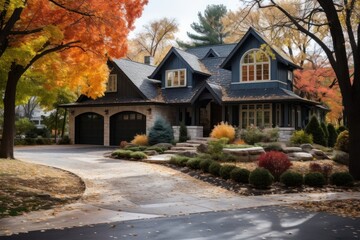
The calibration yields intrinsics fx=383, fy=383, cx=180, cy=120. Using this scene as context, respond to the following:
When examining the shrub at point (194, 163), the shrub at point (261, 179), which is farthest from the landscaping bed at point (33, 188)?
the shrub at point (261, 179)

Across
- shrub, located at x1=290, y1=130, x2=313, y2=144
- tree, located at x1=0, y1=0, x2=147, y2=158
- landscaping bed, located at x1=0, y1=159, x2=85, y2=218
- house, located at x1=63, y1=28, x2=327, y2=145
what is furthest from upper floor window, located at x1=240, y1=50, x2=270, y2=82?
landscaping bed, located at x1=0, y1=159, x2=85, y2=218

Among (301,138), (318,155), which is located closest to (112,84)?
(301,138)

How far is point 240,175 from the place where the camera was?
43.4ft

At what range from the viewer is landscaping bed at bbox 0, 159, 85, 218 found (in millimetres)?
9414

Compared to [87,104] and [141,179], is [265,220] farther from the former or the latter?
[87,104]

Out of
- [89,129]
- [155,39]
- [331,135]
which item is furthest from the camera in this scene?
[155,39]

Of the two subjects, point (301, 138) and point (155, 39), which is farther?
point (155, 39)

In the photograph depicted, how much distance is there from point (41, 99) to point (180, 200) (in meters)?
15.1

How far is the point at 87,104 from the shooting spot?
3064cm

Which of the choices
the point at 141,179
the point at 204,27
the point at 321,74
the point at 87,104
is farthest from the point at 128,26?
the point at 204,27

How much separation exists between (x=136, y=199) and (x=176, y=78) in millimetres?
19633

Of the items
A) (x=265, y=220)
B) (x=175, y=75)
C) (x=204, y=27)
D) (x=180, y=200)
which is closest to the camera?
(x=265, y=220)

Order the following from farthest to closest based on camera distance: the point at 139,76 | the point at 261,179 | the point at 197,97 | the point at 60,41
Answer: the point at 139,76 < the point at 197,97 < the point at 60,41 < the point at 261,179

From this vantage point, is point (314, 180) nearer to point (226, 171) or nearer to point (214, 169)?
point (226, 171)
